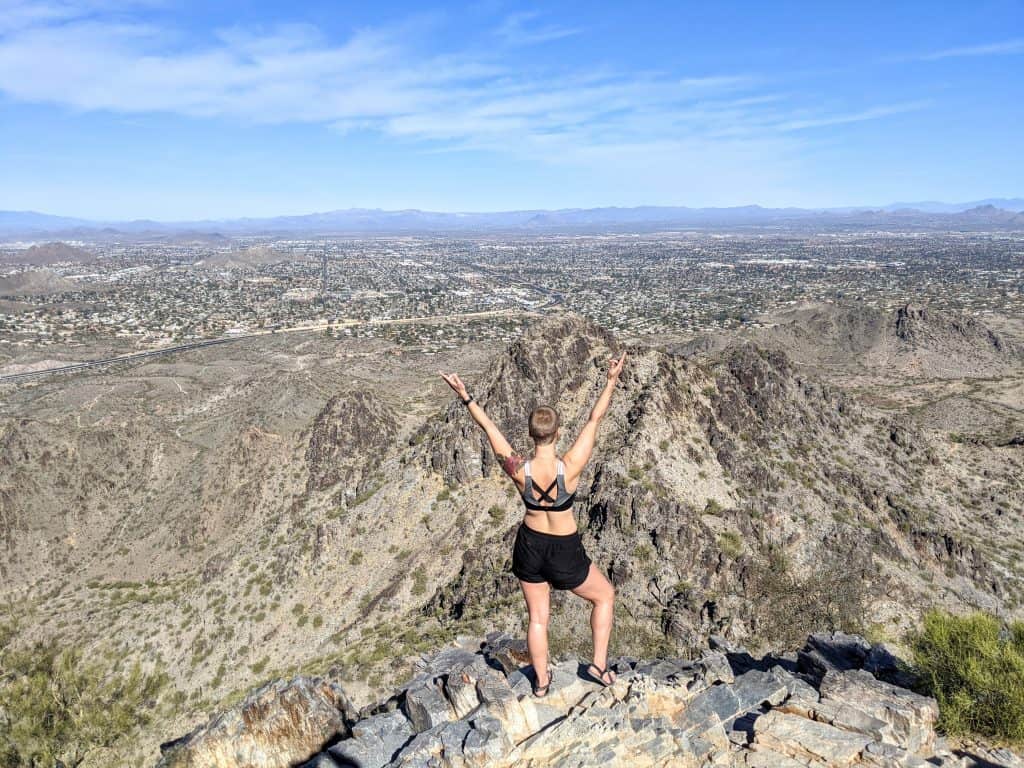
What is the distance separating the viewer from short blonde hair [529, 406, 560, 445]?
731cm

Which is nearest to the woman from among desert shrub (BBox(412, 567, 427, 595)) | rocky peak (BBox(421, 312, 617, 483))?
desert shrub (BBox(412, 567, 427, 595))

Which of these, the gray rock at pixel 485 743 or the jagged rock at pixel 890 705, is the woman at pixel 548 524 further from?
the jagged rock at pixel 890 705

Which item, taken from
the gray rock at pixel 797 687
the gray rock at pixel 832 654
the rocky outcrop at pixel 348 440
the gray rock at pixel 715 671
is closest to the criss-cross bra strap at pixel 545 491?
the gray rock at pixel 715 671

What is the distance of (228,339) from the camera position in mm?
113062

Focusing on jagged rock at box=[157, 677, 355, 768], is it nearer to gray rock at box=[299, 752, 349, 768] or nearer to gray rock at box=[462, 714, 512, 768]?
gray rock at box=[299, 752, 349, 768]

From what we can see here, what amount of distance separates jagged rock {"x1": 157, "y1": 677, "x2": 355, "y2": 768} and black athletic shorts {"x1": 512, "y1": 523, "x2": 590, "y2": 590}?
17.0 feet

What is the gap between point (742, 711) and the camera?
9695 millimetres

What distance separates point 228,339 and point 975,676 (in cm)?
11936

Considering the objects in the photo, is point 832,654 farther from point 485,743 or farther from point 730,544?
point 730,544

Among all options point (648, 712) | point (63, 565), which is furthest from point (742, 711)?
point (63, 565)

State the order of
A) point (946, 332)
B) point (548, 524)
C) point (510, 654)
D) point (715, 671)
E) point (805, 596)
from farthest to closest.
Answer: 1. point (946, 332)
2. point (805, 596)
3. point (510, 654)
4. point (715, 671)
5. point (548, 524)

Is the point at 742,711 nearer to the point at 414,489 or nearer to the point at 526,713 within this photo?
the point at 526,713

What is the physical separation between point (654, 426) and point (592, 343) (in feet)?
25.6

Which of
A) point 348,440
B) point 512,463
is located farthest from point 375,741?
point 348,440
